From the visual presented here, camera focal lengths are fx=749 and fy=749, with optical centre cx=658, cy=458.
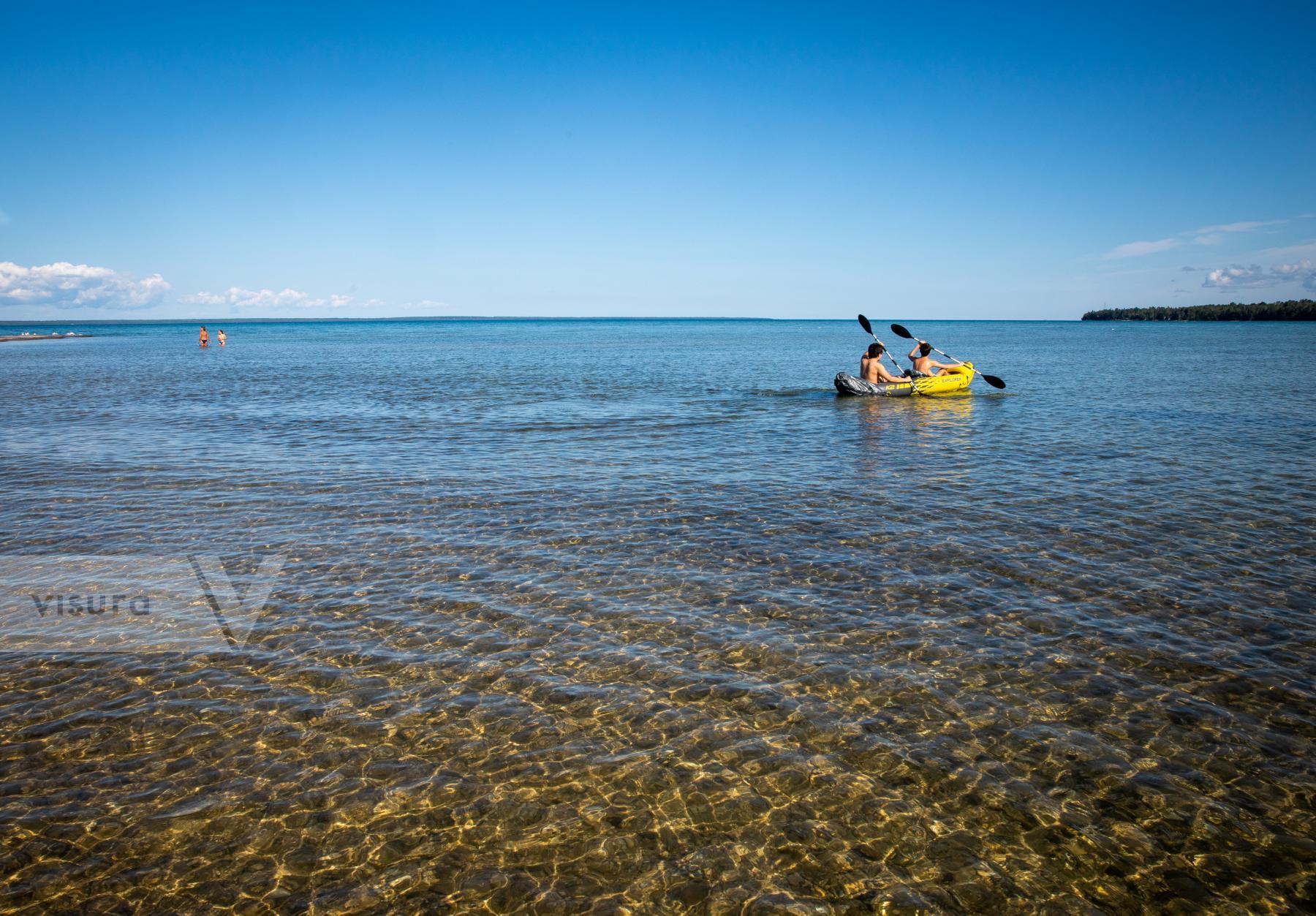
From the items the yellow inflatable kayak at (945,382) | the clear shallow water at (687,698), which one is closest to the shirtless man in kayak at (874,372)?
the yellow inflatable kayak at (945,382)

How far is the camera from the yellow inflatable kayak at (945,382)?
31188mm

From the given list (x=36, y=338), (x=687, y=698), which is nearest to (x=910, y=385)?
(x=687, y=698)

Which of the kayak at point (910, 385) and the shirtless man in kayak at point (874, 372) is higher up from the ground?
the shirtless man in kayak at point (874, 372)

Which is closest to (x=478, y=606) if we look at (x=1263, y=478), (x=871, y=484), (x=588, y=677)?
(x=588, y=677)

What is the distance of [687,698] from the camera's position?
23.4 ft

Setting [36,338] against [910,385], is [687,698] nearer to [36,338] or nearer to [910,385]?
[910,385]

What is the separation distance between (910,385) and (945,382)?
1823 mm

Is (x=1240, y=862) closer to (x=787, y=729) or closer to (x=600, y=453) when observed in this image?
(x=787, y=729)

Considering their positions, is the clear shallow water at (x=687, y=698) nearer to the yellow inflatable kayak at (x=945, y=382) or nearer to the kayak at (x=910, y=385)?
the kayak at (x=910, y=385)

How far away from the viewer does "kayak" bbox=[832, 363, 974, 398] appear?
99.3 feet

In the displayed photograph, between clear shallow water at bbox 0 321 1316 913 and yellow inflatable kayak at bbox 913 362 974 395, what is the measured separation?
14.5m

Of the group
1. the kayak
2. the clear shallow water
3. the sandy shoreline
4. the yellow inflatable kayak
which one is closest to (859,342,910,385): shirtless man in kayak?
the kayak

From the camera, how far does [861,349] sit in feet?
265

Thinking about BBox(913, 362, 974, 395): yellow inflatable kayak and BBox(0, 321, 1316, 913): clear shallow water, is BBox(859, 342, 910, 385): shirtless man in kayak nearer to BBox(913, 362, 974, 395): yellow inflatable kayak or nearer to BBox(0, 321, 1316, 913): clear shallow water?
BBox(913, 362, 974, 395): yellow inflatable kayak
